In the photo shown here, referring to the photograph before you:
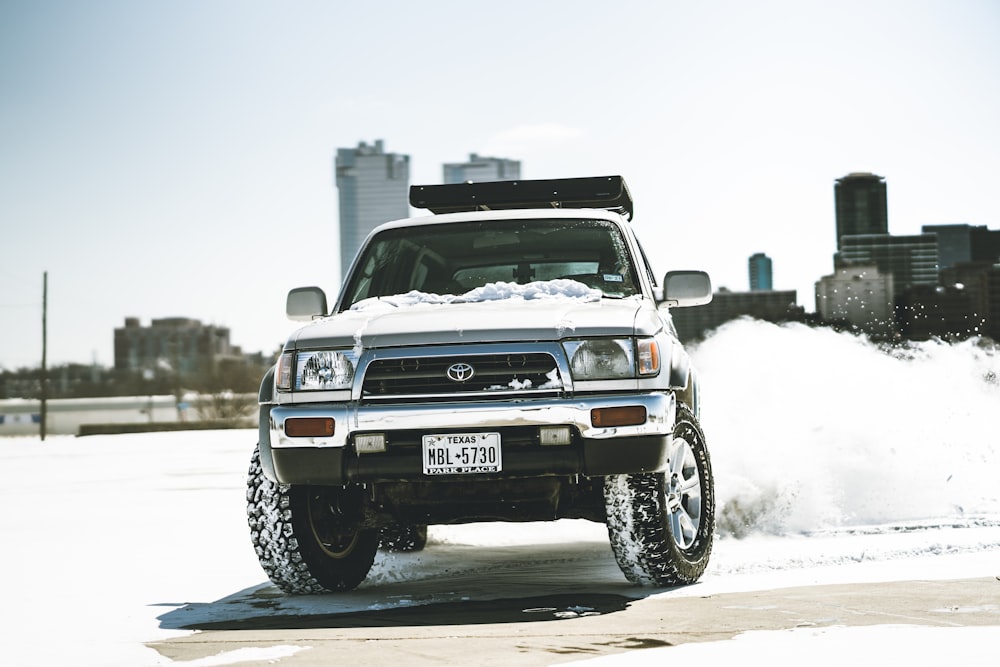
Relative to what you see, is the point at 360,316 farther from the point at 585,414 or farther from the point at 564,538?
the point at 564,538

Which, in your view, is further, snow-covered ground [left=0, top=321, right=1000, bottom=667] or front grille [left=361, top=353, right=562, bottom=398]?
front grille [left=361, top=353, right=562, bottom=398]

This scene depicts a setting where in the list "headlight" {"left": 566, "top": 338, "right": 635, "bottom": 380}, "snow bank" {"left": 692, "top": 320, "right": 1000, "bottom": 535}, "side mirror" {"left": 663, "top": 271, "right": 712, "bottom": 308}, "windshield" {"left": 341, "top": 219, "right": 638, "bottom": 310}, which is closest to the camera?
"headlight" {"left": 566, "top": 338, "right": 635, "bottom": 380}

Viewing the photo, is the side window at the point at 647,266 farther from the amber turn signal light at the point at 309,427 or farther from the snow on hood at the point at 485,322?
the amber turn signal light at the point at 309,427

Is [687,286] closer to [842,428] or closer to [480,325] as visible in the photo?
[480,325]

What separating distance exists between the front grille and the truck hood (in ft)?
0.29

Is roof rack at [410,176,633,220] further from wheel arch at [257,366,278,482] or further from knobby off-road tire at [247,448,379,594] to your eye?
wheel arch at [257,366,278,482]

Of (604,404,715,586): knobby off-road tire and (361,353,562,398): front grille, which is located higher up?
(361,353,562,398): front grille

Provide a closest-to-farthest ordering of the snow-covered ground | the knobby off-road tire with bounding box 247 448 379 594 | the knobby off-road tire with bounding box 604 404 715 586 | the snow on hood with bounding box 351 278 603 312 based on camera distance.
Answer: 1. the snow-covered ground
2. the knobby off-road tire with bounding box 604 404 715 586
3. the knobby off-road tire with bounding box 247 448 379 594
4. the snow on hood with bounding box 351 278 603 312

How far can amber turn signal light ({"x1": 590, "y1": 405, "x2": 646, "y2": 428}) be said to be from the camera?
214 inches

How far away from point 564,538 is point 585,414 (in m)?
3.74

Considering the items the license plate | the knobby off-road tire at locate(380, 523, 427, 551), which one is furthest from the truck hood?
the knobby off-road tire at locate(380, 523, 427, 551)

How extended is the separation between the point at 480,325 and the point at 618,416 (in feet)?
2.50

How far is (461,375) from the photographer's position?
18.2 feet

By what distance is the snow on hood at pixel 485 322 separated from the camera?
220 inches
